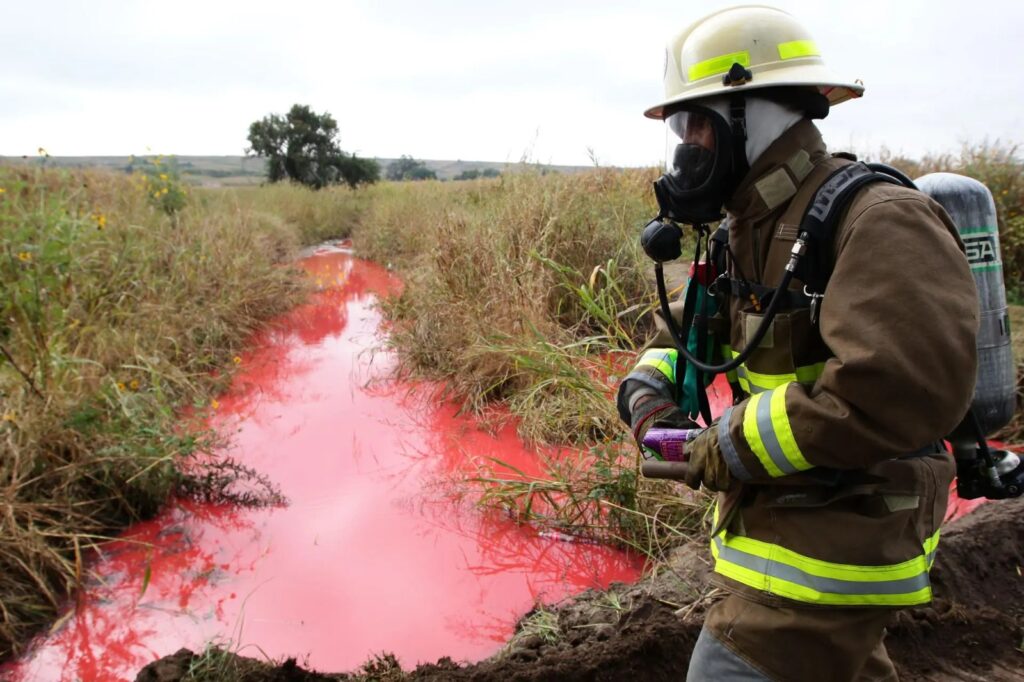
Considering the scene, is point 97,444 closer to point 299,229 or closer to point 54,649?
point 54,649

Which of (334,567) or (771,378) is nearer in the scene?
(771,378)

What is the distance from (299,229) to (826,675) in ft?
54.8

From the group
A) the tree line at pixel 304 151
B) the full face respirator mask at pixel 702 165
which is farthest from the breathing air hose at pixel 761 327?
the tree line at pixel 304 151

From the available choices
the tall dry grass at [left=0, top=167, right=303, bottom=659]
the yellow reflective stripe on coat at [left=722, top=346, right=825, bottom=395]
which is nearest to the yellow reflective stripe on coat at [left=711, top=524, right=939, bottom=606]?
the yellow reflective stripe on coat at [left=722, top=346, right=825, bottom=395]

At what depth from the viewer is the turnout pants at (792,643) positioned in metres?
1.31

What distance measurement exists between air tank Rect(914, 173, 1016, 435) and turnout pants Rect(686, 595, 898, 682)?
1.65 feet

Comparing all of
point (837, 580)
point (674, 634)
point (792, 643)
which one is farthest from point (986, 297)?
point (674, 634)

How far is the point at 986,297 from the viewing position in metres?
1.51

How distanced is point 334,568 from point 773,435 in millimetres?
2776

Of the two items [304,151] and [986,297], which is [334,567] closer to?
[986,297]

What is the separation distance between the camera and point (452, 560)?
356 centimetres

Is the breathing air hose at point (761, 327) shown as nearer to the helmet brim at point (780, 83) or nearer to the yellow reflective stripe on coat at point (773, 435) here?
the yellow reflective stripe on coat at point (773, 435)

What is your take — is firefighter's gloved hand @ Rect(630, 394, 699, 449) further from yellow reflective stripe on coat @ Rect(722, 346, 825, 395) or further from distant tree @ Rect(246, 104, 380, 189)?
distant tree @ Rect(246, 104, 380, 189)

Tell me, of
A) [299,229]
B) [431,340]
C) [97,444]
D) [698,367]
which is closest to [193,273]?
[431,340]
